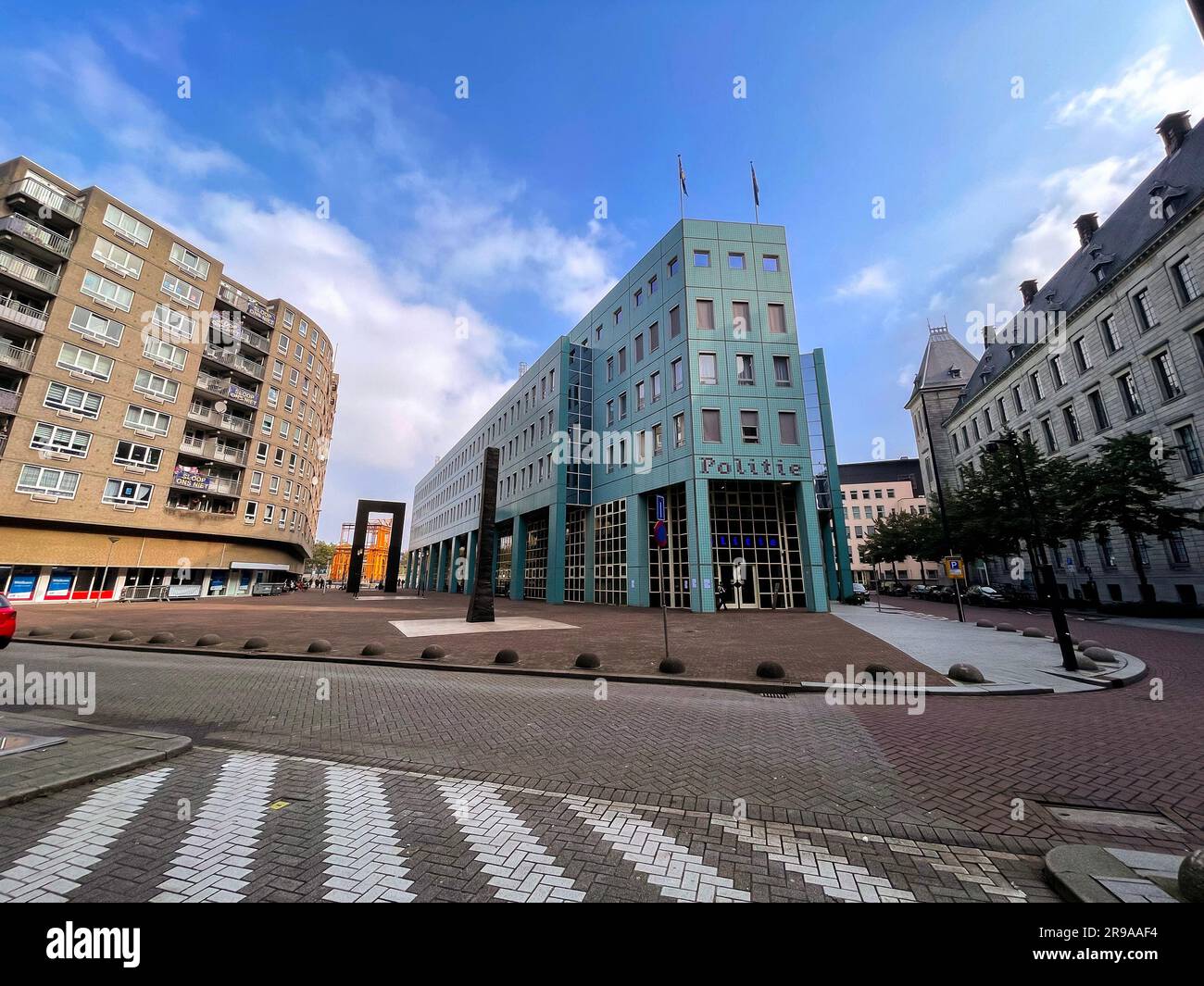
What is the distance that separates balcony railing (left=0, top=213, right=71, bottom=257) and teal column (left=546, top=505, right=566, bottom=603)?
37.1m

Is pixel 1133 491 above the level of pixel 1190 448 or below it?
below

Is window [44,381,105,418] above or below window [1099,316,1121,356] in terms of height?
below

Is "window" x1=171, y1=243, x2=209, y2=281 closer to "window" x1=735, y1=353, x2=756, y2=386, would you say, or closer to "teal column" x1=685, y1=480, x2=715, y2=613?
"window" x1=735, y1=353, x2=756, y2=386

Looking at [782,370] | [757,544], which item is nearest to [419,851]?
[757,544]

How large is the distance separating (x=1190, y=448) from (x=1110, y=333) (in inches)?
414

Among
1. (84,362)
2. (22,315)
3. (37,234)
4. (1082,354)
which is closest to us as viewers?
(22,315)

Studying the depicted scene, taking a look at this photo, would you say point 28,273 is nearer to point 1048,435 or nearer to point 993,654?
point 993,654

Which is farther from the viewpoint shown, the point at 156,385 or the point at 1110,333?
the point at 156,385

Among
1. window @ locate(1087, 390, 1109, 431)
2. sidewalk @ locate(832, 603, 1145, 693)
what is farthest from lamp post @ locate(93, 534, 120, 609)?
window @ locate(1087, 390, 1109, 431)

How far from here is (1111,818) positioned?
4.30 m

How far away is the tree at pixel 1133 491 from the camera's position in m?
24.2

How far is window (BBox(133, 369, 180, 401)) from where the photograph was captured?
34812mm

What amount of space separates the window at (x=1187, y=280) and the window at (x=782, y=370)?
2182 centimetres

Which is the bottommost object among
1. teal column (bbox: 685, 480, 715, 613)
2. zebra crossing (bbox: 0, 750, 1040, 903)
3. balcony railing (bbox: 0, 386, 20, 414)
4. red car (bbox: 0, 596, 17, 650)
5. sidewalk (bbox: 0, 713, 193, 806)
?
zebra crossing (bbox: 0, 750, 1040, 903)
